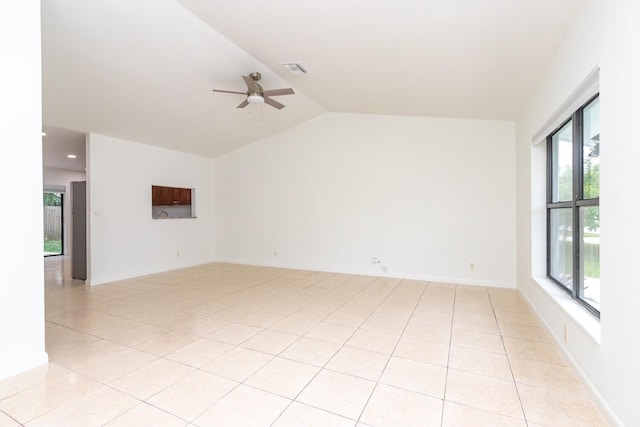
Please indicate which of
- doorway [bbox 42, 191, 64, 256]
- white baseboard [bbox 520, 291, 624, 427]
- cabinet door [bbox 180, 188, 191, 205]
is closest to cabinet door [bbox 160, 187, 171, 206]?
cabinet door [bbox 180, 188, 191, 205]

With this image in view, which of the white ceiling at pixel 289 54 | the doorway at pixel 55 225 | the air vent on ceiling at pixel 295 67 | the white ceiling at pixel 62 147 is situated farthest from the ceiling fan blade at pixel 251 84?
the doorway at pixel 55 225

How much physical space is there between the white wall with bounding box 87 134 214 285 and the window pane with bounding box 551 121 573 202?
6318mm

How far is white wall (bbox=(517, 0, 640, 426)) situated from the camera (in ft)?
4.90

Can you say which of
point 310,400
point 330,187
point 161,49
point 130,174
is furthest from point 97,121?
point 310,400

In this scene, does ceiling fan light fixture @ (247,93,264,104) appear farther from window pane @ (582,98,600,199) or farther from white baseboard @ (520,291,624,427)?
white baseboard @ (520,291,624,427)

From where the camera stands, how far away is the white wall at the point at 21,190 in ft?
6.91

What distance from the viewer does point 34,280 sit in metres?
2.26

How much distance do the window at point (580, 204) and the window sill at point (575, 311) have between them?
0.18 ft

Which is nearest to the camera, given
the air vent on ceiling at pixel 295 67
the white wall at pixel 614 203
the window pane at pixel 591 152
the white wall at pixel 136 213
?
the white wall at pixel 614 203

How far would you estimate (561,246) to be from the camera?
316 cm

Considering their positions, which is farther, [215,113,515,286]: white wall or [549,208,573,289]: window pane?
[215,113,515,286]: white wall

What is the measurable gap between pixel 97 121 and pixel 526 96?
233 inches

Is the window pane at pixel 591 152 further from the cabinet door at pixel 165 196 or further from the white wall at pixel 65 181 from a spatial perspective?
the white wall at pixel 65 181

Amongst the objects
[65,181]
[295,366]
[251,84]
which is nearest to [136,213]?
[251,84]
